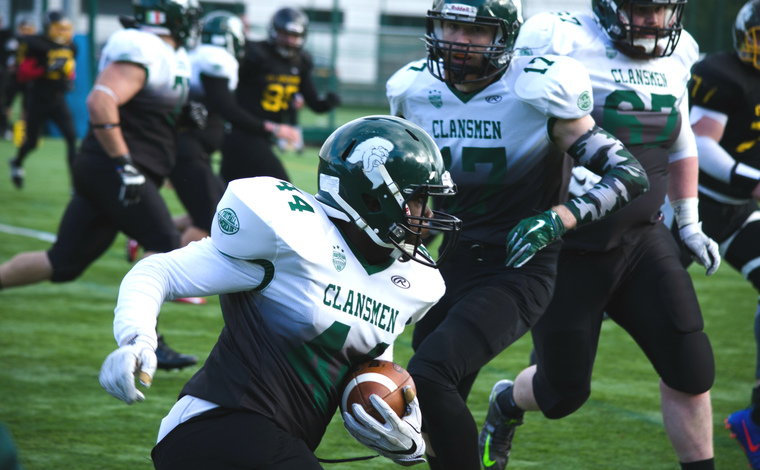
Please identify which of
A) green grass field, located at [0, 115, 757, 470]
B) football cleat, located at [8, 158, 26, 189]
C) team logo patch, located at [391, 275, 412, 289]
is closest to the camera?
team logo patch, located at [391, 275, 412, 289]

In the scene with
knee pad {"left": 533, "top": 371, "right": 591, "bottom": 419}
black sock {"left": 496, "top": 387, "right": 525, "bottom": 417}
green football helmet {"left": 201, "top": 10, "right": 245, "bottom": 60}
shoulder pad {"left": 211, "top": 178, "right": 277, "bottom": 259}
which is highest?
shoulder pad {"left": 211, "top": 178, "right": 277, "bottom": 259}

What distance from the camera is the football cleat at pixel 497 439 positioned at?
3.78 meters

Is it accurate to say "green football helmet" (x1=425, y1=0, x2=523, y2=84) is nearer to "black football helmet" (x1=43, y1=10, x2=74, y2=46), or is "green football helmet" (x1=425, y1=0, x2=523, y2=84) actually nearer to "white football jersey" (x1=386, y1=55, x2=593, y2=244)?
"white football jersey" (x1=386, y1=55, x2=593, y2=244)

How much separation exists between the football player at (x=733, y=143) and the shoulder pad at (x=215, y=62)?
11.3ft

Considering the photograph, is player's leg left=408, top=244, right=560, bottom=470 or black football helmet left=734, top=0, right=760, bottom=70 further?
black football helmet left=734, top=0, right=760, bottom=70

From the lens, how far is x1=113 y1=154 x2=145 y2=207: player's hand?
4.84 meters

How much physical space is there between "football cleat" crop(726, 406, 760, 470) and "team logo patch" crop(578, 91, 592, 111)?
5.36 feet

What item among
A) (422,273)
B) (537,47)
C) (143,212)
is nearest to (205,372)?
(422,273)

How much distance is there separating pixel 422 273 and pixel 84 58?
16213mm

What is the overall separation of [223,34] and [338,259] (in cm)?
489

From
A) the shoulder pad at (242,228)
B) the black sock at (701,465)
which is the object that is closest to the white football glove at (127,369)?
the shoulder pad at (242,228)

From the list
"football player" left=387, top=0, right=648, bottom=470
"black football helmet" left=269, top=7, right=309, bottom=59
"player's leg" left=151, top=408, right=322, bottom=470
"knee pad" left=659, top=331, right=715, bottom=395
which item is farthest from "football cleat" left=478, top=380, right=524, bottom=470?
"black football helmet" left=269, top=7, right=309, bottom=59

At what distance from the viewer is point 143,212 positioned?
4.92 metres

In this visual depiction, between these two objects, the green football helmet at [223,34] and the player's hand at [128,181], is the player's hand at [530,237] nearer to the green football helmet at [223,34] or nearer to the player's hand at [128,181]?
the player's hand at [128,181]
